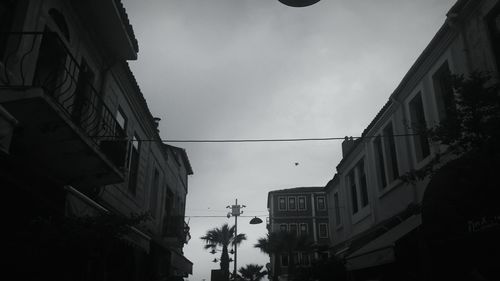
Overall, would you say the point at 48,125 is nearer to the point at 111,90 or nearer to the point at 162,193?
the point at 111,90

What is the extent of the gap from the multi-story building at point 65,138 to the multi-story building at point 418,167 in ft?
18.4

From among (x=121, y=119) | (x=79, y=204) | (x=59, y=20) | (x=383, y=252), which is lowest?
(x=383, y=252)

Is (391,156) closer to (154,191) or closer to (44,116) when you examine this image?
(154,191)

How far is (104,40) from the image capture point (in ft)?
33.7

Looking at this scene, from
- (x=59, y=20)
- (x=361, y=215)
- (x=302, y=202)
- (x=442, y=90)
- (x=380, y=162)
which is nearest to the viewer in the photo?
(x=59, y=20)

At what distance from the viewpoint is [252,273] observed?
4466 centimetres

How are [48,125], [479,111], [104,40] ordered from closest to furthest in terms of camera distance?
[479,111] → [48,125] → [104,40]

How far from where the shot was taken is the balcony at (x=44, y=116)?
19.2 feet

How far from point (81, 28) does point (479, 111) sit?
7.91 meters

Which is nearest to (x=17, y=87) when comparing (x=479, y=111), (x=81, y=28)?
(x=81, y=28)

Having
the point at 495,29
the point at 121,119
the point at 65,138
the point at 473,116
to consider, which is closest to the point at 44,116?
the point at 65,138

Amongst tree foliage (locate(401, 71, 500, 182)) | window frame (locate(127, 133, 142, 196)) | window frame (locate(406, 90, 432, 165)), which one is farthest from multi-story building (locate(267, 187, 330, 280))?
tree foliage (locate(401, 71, 500, 182))

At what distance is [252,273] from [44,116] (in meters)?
41.2

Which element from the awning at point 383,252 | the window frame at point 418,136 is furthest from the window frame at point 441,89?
the awning at point 383,252
